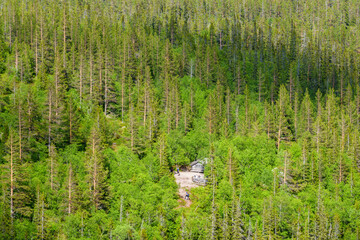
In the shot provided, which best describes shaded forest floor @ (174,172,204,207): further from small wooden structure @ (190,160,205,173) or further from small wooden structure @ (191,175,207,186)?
small wooden structure @ (190,160,205,173)

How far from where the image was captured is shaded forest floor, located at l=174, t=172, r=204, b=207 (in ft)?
250

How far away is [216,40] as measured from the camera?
568 feet

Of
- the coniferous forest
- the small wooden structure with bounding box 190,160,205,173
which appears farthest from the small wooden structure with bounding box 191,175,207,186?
the small wooden structure with bounding box 190,160,205,173

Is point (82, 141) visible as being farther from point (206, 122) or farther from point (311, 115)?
point (311, 115)

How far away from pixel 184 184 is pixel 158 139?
12.4m

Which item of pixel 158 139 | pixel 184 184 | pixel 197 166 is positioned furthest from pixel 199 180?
pixel 158 139

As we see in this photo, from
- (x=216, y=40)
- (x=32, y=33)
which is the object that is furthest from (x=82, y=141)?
(x=216, y=40)

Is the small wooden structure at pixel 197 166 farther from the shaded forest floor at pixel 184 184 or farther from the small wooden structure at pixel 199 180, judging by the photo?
the small wooden structure at pixel 199 180

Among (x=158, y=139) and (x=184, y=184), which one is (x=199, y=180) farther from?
(x=158, y=139)

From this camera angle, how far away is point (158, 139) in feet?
290

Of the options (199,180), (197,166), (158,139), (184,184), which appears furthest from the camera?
(197,166)

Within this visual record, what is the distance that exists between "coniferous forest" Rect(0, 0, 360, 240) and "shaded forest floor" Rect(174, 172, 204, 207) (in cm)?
123

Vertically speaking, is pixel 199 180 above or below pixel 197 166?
below

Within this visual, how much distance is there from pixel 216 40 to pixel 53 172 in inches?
4671
